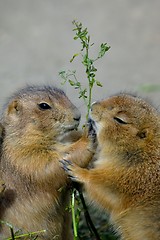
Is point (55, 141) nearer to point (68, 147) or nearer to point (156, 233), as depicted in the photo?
point (68, 147)

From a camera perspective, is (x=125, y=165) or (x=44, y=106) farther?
(x=44, y=106)

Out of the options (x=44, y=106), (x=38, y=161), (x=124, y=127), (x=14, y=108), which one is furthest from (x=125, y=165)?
(x=14, y=108)

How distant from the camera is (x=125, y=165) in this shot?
17.1 ft

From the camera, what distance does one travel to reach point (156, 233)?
195 inches

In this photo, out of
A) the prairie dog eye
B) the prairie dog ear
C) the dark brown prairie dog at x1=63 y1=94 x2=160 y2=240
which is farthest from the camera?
the prairie dog ear

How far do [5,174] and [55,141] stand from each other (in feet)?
1.63

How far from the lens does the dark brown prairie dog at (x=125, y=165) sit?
5.12 metres

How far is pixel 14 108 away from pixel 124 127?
101 cm

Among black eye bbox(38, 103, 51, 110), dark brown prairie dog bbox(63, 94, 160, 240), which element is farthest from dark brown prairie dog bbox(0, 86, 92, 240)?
dark brown prairie dog bbox(63, 94, 160, 240)

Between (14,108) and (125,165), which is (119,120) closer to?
(125,165)

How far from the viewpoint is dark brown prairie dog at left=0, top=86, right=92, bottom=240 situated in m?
5.44

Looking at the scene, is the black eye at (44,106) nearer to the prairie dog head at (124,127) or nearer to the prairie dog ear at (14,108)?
the prairie dog ear at (14,108)

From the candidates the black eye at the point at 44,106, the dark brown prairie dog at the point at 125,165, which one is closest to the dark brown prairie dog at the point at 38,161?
the black eye at the point at 44,106

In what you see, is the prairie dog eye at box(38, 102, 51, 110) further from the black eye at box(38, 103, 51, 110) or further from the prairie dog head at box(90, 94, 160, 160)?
the prairie dog head at box(90, 94, 160, 160)
